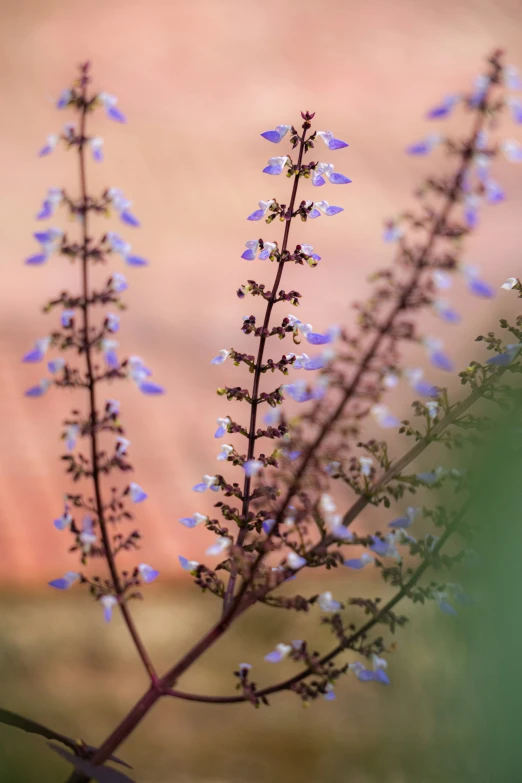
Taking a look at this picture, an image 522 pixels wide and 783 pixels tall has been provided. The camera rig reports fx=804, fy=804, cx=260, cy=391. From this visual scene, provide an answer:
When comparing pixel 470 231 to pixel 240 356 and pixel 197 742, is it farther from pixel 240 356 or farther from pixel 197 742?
pixel 197 742

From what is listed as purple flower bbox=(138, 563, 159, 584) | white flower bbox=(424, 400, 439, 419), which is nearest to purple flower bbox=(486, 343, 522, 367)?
white flower bbox=(424, 400, 439, 419)

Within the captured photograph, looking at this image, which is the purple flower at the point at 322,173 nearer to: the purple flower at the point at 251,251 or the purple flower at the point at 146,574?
the purple flower at the point at 251,251

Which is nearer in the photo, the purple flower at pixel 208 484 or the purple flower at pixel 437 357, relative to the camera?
the purple flower at pixel 437 357

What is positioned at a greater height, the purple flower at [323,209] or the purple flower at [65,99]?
the purple flower at [323,209]

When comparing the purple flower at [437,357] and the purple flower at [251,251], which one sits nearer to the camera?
the purple flower at [437,357]

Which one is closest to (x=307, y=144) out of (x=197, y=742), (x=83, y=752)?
(x=83, y=752)

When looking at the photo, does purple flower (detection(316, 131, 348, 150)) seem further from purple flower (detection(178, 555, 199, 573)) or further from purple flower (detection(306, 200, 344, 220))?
purple flower (detection(178, 555, 199, 573))

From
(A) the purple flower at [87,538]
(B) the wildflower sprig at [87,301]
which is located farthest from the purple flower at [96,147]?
(A) the purple flower at [87,538]

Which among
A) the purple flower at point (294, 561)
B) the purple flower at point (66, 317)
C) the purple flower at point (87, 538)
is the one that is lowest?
the purple flower at point (87, 538)

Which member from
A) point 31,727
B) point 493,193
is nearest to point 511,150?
point 493,193

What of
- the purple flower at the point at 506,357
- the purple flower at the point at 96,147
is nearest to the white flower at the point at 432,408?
the purple flower at the point at 506,357

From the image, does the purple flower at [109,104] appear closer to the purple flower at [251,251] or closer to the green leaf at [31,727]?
the purple flower at [251,251]

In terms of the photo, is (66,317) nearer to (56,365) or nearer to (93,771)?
(56,365)
